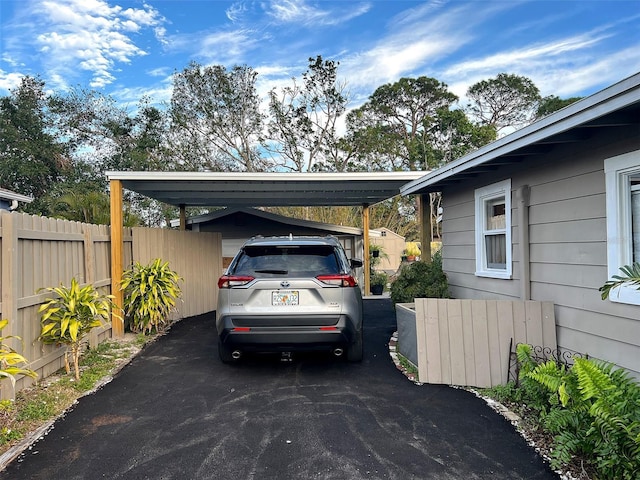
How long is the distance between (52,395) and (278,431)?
7.86ft

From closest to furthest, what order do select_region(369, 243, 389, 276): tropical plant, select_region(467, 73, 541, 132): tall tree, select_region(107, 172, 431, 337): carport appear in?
1. select_region(107, 172, 431, 337): carport
2. select_region(369, 243, 389, 276): tropical plant
3. select_region(467, 73, 541, 132): tall tree

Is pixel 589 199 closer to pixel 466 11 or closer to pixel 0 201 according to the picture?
pixel 466 11

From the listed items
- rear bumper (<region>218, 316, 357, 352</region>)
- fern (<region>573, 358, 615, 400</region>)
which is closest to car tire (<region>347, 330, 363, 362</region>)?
→ rear bumper (<region>218, 316, 357, 352</region>)

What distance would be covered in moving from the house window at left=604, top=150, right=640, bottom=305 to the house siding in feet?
0.31

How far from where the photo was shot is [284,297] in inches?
183

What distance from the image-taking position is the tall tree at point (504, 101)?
2717cm

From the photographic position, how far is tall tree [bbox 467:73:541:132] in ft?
89.1

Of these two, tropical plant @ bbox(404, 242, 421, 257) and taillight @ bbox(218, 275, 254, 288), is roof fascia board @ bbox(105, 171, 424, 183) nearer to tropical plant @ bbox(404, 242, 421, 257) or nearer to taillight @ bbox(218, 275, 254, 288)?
taillight @ bbox(218, 275, 254, 288)

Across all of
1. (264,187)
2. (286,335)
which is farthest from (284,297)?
(264,187)

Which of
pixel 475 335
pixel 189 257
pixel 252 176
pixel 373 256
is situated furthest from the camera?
pixel 373 256

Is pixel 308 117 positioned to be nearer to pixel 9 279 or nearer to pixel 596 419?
pixel 9 279

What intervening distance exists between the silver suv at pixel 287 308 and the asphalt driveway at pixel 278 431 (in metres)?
0.50

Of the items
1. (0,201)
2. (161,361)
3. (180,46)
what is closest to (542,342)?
(161,361)

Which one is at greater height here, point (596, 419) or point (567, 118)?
point (567, 118)
